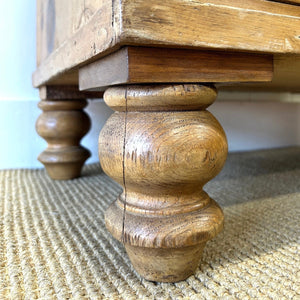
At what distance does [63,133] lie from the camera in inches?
33.5

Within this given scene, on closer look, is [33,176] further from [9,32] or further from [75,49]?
[75,49]

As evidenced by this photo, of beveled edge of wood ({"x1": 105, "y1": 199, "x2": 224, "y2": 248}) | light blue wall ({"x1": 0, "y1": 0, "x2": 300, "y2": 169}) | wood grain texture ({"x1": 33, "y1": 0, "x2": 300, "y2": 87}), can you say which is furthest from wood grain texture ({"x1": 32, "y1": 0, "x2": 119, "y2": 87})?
light blue wall ({"x1": 0, "y1": 0, "x2": 300, "y2": 169})

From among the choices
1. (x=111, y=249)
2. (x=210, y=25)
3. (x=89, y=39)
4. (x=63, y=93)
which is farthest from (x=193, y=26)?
(x=63, y=93)

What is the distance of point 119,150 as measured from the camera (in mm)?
356

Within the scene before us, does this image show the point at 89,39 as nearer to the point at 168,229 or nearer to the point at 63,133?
the point at 168,229

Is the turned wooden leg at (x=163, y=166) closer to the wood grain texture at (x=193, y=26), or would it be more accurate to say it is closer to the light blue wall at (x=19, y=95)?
the wood grain texture at (x=193, y=26)

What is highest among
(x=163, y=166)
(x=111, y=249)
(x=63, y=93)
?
(x=63, y=93)

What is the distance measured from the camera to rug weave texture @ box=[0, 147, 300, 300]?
0.38 metres

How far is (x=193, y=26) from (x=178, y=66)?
0.04m

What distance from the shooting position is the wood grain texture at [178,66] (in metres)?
0.32

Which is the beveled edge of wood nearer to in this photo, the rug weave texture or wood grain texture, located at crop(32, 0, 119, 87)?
the rug weave texture

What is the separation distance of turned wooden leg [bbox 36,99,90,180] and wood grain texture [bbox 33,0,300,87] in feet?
1.53

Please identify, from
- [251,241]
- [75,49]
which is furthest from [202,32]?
[251,241]

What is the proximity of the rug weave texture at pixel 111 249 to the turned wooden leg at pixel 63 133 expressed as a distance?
0.06m
